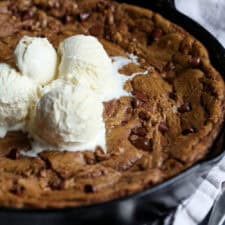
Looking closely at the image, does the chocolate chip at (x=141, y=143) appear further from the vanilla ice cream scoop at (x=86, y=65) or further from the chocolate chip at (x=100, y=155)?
the vanilla ice cream scoop at (x=86, y=65)

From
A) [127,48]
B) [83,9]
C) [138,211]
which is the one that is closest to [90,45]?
[127,48]

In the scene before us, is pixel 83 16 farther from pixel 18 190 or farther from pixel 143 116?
pixel 18 190

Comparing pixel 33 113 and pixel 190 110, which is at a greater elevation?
pixel 190 110

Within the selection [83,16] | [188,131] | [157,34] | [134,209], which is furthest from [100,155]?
[83,16]

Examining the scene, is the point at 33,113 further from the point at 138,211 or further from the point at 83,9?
the point at 83,9

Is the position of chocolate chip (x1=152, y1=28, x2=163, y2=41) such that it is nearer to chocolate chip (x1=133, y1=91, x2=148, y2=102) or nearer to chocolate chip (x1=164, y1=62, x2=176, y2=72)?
chocolate chip (x1=164, y1=62, x2=176, y2=72)

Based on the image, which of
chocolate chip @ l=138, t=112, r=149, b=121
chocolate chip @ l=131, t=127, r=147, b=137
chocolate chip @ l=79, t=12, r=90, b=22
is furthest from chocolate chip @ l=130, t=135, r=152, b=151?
chocolate chip @ l=79, t=12, r=90, b=22
